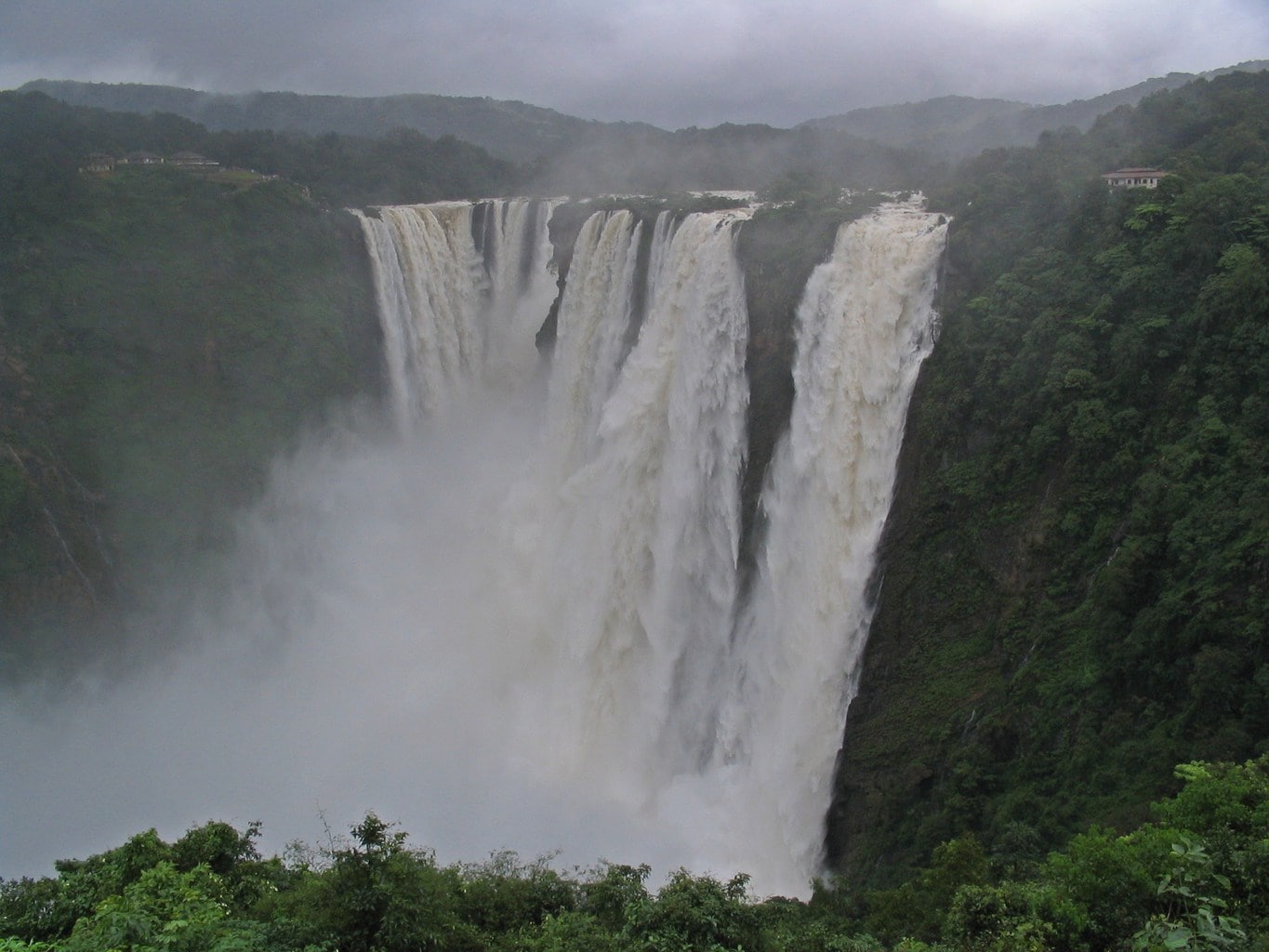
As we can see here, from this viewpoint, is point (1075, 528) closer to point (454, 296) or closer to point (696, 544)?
point (696, 544)

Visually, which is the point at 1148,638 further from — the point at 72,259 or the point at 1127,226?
the point at 72,259

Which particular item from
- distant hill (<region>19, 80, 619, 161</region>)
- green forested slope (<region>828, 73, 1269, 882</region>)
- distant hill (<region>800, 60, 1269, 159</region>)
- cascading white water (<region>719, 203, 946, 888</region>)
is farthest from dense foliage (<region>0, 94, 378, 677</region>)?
distant hill (<region>19, 80, 619, 161</region>)

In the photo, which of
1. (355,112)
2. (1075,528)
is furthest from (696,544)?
(355,112)

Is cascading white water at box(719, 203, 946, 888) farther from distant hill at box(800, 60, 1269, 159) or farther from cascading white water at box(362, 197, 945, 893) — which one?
distant hill at box(800, 60, 1269, 159)

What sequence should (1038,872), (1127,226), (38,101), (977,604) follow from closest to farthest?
1. (1038,872)
2. (977,604)
3. (1127,226)
4. (38,101)

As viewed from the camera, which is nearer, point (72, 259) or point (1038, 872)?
point (1038, 872)

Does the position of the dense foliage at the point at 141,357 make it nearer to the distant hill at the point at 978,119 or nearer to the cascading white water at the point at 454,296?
the cascading white water at the point at 454,296

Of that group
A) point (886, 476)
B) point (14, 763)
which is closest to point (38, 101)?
point (14, 763)
